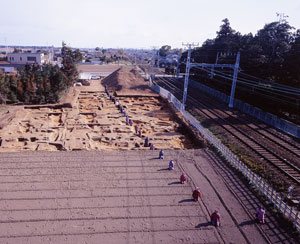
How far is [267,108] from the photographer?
120 ft

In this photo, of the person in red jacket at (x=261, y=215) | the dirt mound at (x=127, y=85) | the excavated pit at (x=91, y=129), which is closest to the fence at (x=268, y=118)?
the excavated pit at (x=91, y=129)

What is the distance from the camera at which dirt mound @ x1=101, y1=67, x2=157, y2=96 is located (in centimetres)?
5291

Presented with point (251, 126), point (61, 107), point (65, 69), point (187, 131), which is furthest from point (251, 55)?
point (65, 69)

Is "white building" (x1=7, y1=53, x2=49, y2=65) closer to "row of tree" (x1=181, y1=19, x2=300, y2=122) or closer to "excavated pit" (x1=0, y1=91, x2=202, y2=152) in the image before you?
"excavated pit" (x1=0, y1=91, x2=202, y2=152)

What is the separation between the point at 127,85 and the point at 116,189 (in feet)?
141

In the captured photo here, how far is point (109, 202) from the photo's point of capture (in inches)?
587

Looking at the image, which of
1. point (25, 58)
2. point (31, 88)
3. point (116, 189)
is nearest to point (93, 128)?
point (116, 189)

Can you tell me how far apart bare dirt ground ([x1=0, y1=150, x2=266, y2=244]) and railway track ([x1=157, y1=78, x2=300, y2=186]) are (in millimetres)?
5630

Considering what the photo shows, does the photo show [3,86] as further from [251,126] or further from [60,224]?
[251,126]

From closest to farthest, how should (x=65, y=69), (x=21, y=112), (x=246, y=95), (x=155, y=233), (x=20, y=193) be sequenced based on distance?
1. (x=155, y=233)
2. (x=20, y=193)
3. (x=21, y=112)
4. (x=246, y=95)
5. (x=65, y=69)

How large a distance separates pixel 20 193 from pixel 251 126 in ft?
81.9

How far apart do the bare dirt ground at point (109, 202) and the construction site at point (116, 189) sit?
51 millimetres

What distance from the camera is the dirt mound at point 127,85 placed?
52.9 meters

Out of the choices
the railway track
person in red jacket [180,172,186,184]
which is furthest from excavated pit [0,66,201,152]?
person in red jacket [180,172,186,184]
